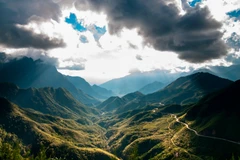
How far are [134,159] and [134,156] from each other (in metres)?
1.90

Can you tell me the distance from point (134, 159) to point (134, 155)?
2.57 meters

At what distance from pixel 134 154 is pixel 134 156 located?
3.95ft

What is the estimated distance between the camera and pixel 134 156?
140 m

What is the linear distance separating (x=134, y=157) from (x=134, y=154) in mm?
1858

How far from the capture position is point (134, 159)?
460ft

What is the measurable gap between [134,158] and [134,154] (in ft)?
8.28

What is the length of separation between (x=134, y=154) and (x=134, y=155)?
1.94ft

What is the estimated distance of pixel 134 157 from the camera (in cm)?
14025

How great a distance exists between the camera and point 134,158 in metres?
140

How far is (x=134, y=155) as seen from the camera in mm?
140000
